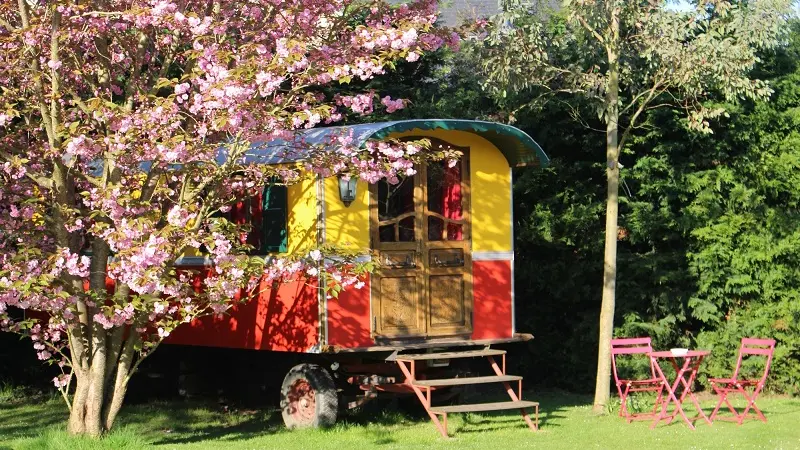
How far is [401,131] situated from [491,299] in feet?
7.10

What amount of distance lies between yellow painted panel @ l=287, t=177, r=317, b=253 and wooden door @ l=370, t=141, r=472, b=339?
0.64 metres

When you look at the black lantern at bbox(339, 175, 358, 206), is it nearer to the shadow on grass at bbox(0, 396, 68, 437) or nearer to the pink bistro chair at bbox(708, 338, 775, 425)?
the shadow on grass at bbox(0, 396, 68, 437)

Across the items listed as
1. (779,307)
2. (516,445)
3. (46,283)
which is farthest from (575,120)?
(46,283)

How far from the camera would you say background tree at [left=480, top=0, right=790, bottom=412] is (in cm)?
1219

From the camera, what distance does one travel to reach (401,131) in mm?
11906

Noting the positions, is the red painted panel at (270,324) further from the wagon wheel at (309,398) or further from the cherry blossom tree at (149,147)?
the cherry blossom tree at (149,147)

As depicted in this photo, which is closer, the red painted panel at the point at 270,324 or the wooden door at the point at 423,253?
the red painted panel at the point at 270,324

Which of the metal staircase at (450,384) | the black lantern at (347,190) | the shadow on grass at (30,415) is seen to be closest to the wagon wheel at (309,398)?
the metal staircase at (450,384)

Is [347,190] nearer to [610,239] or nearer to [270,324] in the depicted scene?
[270,324]

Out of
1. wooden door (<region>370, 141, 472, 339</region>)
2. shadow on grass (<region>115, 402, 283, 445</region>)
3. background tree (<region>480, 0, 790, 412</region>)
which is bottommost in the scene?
shadow on grass (<region>115, 402, 283, 445</region>)

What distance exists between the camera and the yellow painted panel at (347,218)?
462 inches

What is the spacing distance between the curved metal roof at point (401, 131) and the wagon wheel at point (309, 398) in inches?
82.1

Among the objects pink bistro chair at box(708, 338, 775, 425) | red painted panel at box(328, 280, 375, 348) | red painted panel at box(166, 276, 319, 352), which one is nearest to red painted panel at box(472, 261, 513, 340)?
red painted panel at box(328, 280, 375, 348)

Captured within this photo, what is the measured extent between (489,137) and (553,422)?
9.74ft
